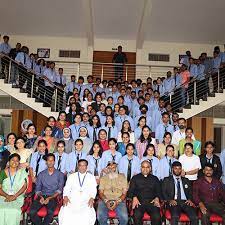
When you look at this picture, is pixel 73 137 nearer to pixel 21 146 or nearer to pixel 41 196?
pixel 21 146

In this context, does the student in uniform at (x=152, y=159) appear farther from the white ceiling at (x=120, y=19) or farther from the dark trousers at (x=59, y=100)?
the white ceiling at (x=120, y=19)

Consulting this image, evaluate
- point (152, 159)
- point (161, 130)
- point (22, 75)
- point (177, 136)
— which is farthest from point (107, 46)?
point (152, 159)

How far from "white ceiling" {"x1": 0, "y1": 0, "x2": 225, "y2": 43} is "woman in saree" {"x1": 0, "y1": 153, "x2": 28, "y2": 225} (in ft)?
24.9

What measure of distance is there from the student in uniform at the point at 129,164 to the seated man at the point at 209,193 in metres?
1.02

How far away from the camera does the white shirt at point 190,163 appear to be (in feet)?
22.6

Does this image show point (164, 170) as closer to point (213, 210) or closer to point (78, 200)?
point (213, 210)

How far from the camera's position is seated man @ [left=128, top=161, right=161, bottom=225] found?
5977mm

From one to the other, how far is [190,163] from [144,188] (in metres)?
1.11

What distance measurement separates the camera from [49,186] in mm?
6289

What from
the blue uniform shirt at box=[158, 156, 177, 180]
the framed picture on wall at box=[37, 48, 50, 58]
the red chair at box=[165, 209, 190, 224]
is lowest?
the red chair at box=[165, 209, 190, 224]

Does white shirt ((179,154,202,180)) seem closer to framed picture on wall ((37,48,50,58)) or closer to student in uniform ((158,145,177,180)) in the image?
student in uniform ((158,145,177,180))

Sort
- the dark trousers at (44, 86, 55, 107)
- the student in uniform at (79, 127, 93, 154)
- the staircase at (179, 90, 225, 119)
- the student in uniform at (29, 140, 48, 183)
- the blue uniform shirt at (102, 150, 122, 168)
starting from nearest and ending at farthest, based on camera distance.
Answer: the student in uniform at (29, 140, 48, 183), the blue uniform shirt at (102, 150, 122, 168), the student in uniform at (79, 127, 93, 154), the staircase at (179, 90, 225, 119), the dark trousers at (44, 86, 55, 107)

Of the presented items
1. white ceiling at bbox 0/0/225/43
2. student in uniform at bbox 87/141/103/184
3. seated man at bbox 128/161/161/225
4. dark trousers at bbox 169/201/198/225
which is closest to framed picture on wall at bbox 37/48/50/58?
white ceiling at bbox 0/0/225/43

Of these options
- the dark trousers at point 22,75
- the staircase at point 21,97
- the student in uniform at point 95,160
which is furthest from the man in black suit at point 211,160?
the dark trousers at point 22,75
